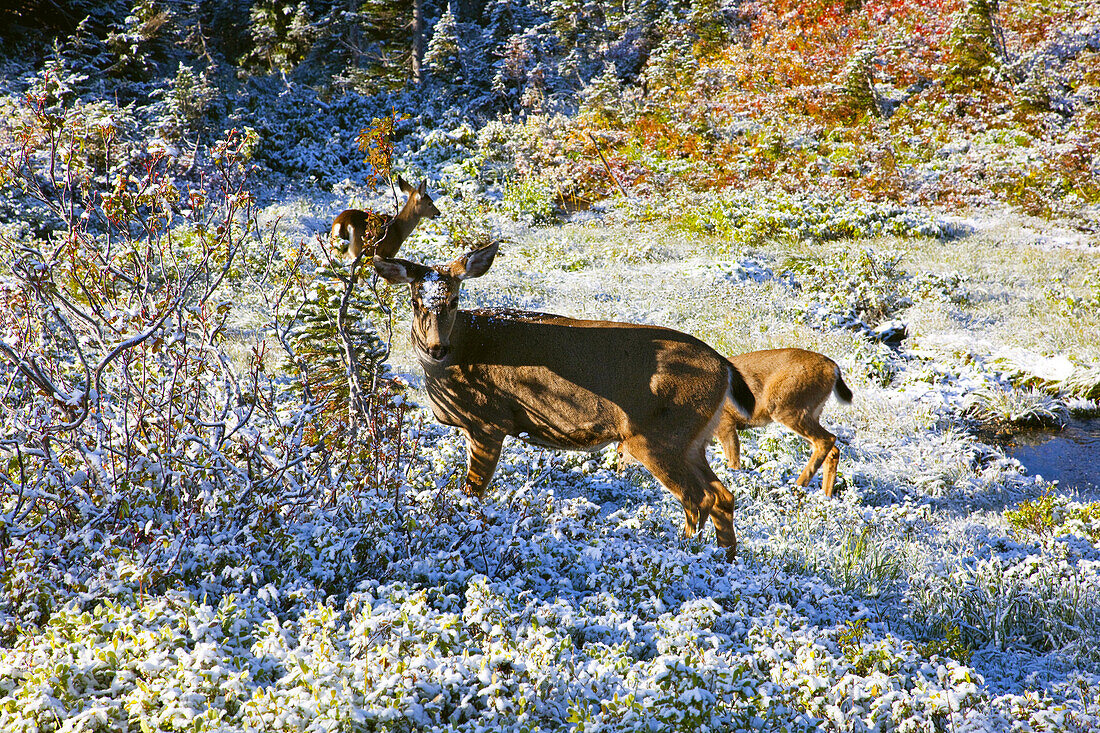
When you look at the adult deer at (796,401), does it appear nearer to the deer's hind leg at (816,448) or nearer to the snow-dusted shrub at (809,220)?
the deer's hind leg at (816,448)

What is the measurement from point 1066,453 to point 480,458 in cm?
629

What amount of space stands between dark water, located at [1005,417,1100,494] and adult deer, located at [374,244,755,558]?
161 inches

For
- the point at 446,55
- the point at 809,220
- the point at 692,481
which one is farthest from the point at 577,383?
the point at 446,55

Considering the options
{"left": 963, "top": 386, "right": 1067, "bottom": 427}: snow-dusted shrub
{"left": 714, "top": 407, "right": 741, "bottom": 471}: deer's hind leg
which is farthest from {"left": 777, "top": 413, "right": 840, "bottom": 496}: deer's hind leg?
{"left": 963, "top": 386, "right": 1067, "bottom": 427}: snow-dusted shrub

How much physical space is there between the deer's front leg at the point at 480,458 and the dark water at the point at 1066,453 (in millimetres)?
5343

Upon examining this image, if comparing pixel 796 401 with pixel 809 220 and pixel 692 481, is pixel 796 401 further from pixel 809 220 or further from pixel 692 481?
pixel 809 220

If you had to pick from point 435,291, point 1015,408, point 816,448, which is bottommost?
point 1015,408

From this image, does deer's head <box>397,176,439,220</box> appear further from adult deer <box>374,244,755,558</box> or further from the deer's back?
the deer's back

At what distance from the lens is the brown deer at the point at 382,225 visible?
4.34 m

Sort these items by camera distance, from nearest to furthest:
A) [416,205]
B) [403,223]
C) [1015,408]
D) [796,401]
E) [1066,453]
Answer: [416,205]
[403,223]
[796,401]
[1066,453]
[1015,408]

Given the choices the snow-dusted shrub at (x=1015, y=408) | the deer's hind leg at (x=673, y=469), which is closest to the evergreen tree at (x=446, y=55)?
the snow-dusted shrub at (x=1015, y=408)

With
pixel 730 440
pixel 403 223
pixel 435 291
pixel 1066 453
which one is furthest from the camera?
pixel 1066 453

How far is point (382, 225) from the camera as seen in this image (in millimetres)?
4523

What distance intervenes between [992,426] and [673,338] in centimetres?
534
